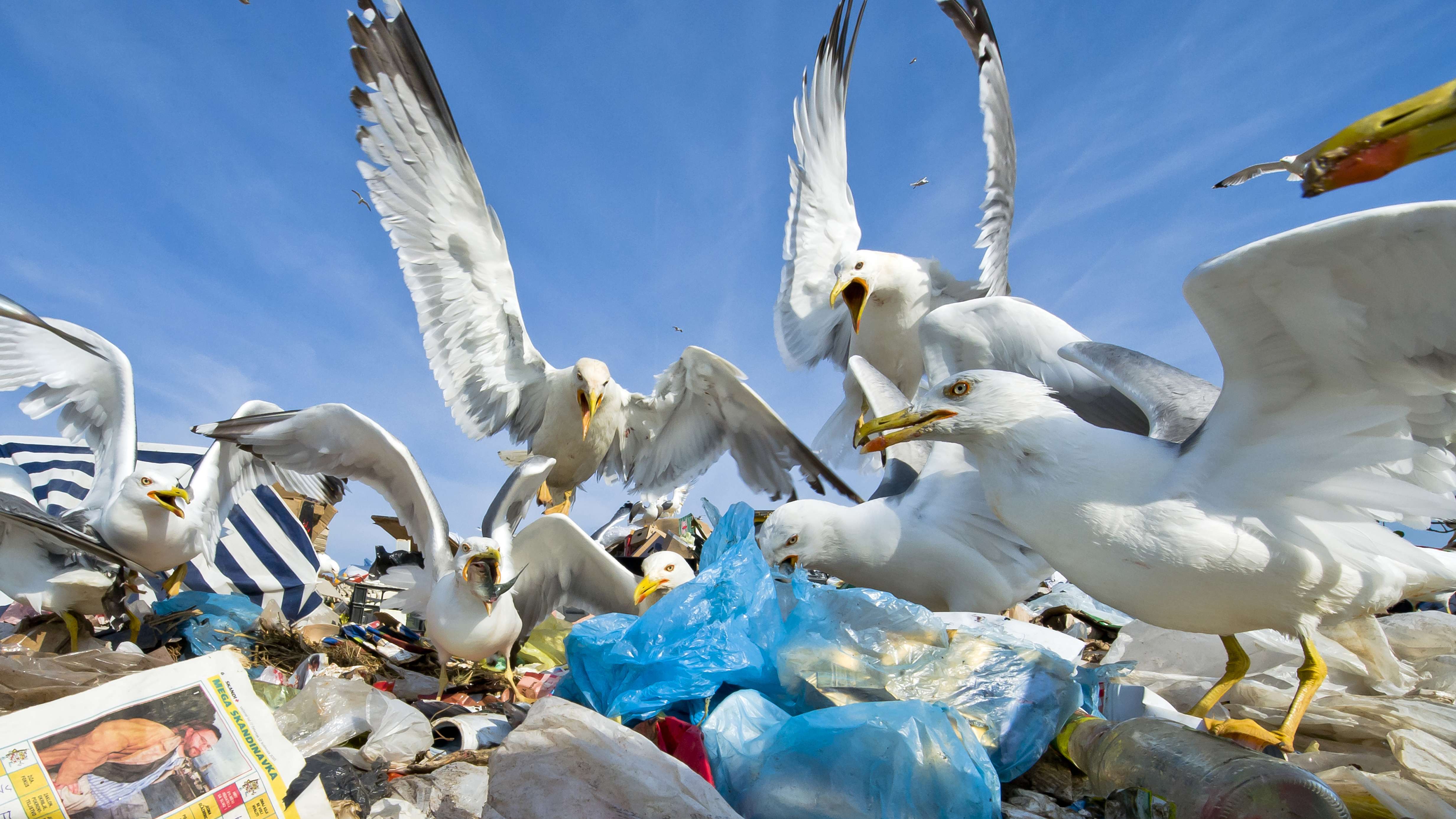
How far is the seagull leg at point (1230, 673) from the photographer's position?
1.56 meters

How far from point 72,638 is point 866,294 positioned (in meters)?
4.09

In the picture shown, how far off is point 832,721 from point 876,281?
304 cm

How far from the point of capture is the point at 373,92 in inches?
164

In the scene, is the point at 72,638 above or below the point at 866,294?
below

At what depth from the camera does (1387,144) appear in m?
0.73

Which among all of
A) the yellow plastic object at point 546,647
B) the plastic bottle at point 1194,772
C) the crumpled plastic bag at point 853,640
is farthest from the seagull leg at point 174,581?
the plastic bottle at point 1194,772

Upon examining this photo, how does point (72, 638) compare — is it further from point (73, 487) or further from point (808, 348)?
point (808, 348)

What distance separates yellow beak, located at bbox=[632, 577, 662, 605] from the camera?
2.59 meters

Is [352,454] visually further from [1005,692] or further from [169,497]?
[1005,692]

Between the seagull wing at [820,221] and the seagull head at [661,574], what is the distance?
7.48 ft

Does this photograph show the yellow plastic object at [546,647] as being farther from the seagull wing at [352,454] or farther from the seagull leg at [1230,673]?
the seagull leg at [1230,673]

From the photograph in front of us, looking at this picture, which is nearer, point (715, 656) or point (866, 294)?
point (715, 656)

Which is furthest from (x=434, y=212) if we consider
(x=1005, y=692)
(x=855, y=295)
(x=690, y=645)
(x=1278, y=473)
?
(x=1278, y=473)

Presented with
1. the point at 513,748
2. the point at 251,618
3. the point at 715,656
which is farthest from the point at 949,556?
the point at 251,618
